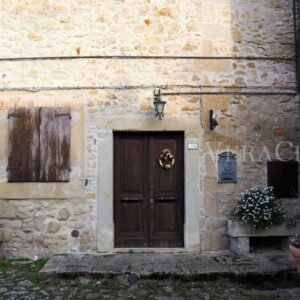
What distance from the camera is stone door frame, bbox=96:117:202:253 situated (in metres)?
6.65

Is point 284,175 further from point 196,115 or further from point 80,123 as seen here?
point 80,123

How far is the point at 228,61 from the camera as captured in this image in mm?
6895

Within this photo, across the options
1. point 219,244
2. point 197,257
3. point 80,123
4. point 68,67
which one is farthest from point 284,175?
point 68,67

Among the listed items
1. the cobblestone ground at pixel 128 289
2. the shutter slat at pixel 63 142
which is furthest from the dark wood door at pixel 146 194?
the cobblestone ground at pixel 128 289

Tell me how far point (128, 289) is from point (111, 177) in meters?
2.01

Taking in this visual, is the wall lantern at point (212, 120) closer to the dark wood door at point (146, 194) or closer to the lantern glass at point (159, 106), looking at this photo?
the dark wood door at point (146, 194)

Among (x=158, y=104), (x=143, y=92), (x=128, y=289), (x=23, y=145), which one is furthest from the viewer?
(x=143, y=92)

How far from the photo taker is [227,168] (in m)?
6.81

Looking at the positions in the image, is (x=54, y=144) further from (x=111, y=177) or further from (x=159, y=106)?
(x=159, y=106)

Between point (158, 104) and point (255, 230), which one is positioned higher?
point (158, 104)

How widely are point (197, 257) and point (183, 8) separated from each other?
13.0 feet

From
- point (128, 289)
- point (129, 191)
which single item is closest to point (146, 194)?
point (129, 191)

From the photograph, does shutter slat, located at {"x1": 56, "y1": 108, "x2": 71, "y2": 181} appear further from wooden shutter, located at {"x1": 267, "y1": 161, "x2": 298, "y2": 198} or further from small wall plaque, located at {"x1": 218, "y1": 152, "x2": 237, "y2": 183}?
wooden shutter, located at {"x1": 267, "y1": 161, "x2": 298, "y2": 198}

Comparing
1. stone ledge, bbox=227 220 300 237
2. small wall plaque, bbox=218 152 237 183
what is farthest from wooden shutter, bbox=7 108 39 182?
stone ledge, bbox=227 220 300 237
